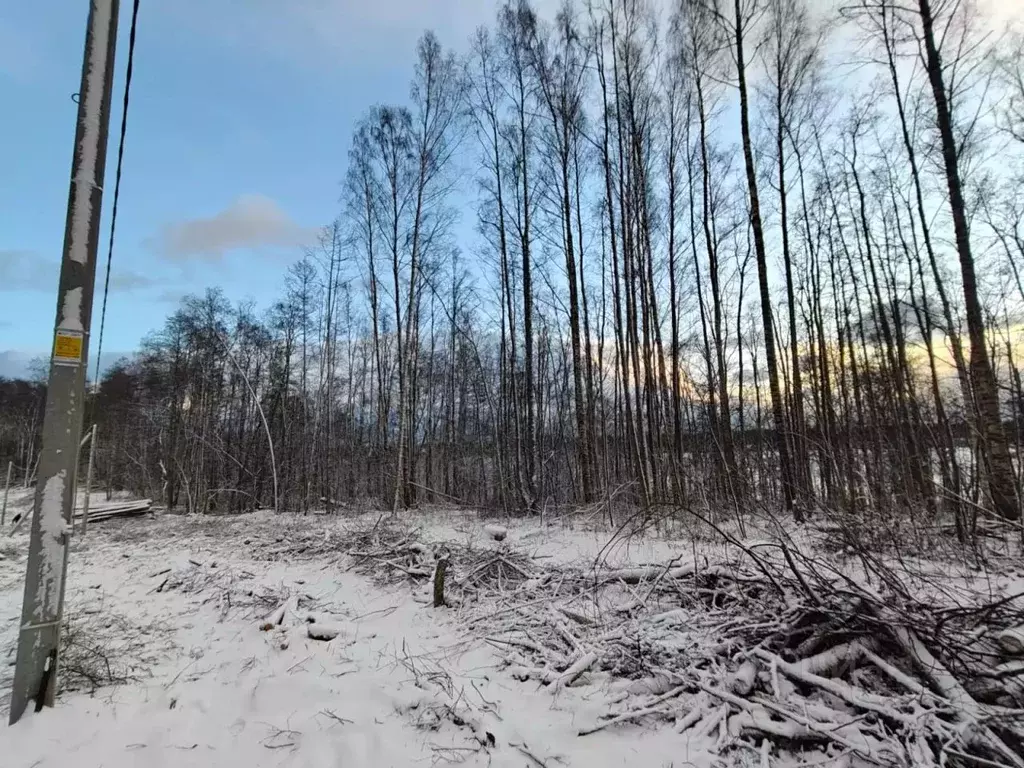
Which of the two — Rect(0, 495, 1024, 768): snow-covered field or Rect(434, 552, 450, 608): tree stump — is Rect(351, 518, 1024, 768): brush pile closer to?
Rect(0, 495, 1024, 768): snow-covered field

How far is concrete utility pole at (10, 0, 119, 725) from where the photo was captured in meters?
2.51

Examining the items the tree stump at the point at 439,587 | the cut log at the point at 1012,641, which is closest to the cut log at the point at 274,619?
the tree stump at the point at 439,587

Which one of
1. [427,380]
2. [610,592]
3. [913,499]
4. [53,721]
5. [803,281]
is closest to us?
[53,721]

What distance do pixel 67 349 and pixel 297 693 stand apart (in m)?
2.56

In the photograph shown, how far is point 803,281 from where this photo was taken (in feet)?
55.6

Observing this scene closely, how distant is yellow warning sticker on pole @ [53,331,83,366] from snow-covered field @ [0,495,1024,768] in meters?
1.93

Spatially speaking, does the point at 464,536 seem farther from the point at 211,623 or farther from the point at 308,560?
the point at 211,623

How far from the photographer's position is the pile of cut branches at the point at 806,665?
6.61ft

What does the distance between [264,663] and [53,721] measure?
1241 mm

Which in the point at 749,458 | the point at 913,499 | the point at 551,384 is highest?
the point at 551,384

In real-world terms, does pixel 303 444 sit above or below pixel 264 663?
above

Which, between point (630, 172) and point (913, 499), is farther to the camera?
point (630, 172)

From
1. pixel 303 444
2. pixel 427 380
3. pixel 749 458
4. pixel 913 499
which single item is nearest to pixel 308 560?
pixel 749 458

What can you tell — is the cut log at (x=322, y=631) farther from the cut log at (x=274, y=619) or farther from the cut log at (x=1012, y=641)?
the cut log at (x=1012, y=641)
